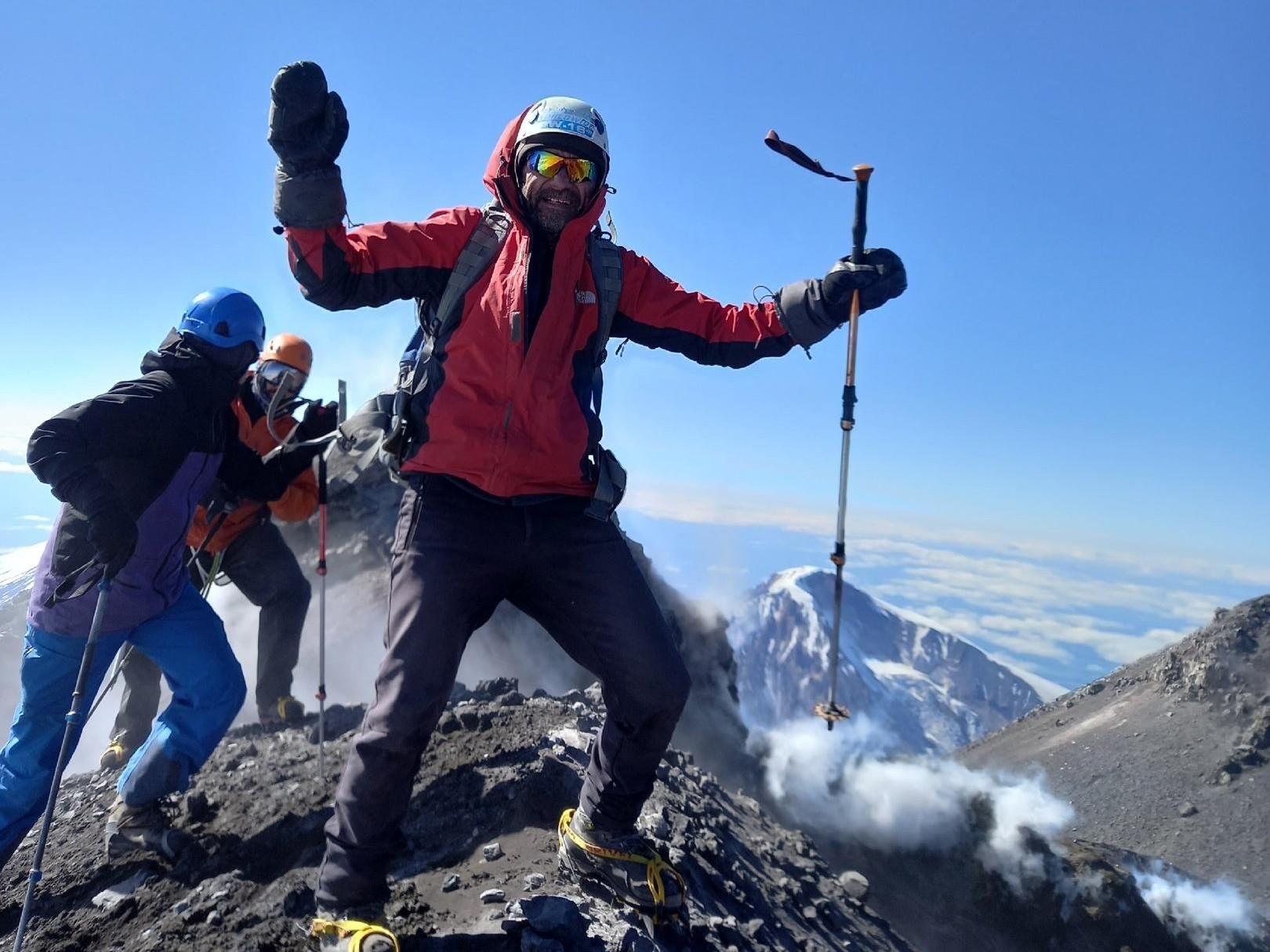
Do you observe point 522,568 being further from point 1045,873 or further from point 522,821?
point 1045,873

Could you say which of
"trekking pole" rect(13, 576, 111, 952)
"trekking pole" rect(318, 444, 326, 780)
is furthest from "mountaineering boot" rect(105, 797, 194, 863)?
"trekking pole" rect(318, 444, 326, 780)

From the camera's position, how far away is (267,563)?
9883 millimetres

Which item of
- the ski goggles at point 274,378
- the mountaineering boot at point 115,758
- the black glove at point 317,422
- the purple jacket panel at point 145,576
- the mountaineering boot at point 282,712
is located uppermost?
the ski goggles at point 274,378

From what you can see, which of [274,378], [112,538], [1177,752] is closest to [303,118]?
[112,538]

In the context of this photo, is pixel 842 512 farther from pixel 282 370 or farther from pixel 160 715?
pixel 282 370

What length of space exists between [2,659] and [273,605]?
56.7 ft

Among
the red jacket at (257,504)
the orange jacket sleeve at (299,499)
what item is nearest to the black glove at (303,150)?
the red jacket at (257,504)

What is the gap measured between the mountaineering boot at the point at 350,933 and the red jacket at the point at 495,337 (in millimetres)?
2206

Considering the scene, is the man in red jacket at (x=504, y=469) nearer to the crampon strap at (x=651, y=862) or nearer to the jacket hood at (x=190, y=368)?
the crampon strap at (x=651, y=862)

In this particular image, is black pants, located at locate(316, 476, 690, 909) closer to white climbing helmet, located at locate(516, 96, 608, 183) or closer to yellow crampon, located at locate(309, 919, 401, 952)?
yellow crampon, located at locate(309, 919, 401, 952)

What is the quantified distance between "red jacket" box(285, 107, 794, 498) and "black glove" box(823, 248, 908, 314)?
1.51 metres

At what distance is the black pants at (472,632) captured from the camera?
4.07m

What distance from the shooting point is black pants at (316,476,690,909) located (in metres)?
4.07

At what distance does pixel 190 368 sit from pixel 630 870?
4459 millimetres
